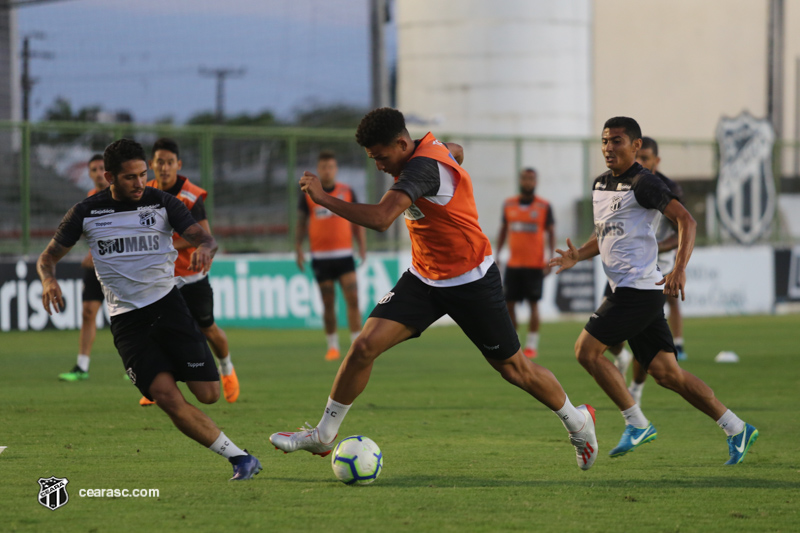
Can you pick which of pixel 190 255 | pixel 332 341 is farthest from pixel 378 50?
pixel 190 255

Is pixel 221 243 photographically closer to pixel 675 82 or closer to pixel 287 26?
pixel 287 26

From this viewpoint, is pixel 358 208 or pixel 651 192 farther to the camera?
pixel 651 192

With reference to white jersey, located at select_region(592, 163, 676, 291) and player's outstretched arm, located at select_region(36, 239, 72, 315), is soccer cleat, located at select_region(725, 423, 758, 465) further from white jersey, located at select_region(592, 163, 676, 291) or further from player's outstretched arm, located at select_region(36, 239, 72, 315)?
player's outstretched arm, located at select_region(36, 239, 72, 315)

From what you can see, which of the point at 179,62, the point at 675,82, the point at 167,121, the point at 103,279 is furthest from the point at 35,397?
the point at 675,82

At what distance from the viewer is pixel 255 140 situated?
1966 centimetres

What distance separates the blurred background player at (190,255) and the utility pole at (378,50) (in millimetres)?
13749

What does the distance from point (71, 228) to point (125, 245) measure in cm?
34

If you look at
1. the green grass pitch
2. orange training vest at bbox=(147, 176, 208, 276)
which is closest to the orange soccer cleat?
the green grass pitch

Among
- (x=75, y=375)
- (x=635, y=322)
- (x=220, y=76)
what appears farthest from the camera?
(x=220, y=76)

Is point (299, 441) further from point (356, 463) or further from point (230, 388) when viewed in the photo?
point (230, 388)

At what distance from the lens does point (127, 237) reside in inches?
251

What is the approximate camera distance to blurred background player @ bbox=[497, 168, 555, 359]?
14.4 m

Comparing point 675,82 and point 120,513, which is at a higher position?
point 675,82

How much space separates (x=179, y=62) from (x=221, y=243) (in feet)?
23.6
